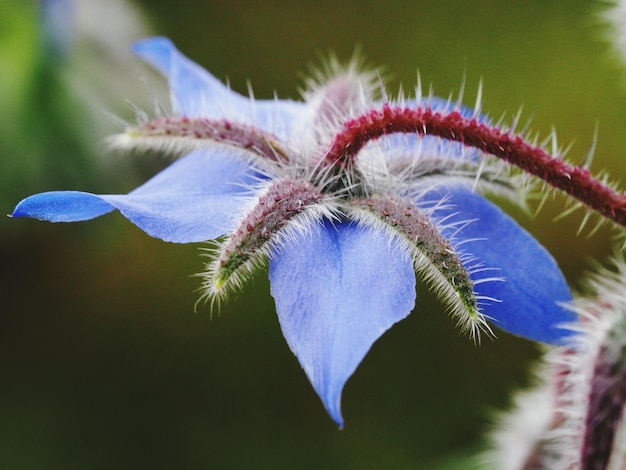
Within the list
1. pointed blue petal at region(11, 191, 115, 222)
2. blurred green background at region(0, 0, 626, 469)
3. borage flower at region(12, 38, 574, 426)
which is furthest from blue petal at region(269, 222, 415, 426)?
blurred green background at region(0, 0, 626, 469)

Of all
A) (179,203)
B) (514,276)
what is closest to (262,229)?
(179,203)

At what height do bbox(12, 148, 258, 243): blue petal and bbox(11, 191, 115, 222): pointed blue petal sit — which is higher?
bbox(12, 148, 258, 243): blue petal

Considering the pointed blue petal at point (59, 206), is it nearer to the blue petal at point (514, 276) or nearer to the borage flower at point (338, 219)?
the borage flower at point (338, 219)

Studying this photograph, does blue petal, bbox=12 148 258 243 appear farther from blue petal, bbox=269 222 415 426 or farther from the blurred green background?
the blurred green background

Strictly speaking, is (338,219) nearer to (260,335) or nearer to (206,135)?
(206,135)

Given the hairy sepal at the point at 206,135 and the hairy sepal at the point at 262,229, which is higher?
the hairy sepal at the point at 206,135

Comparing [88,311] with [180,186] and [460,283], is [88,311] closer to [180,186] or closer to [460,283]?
[180,186]

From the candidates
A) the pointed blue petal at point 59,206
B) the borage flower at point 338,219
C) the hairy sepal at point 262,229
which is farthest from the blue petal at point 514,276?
the pointed blue petal at point 59,206

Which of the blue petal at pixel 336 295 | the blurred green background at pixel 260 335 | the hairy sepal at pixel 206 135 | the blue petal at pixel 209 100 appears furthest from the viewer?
the blurred green background at pixel 260 335
